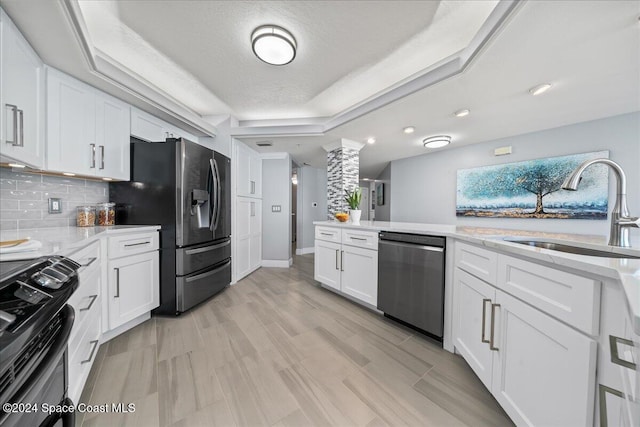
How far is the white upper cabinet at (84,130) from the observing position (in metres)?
1.60

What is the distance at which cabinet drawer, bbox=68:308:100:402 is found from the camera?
1.01m

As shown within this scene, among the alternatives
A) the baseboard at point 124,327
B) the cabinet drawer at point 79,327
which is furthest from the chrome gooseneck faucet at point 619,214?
the baseboard at point 124,327

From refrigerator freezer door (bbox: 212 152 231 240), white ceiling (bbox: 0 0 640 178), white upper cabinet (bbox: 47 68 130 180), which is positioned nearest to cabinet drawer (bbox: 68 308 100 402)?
white upper cabinet (bbox: 47 68 130 180)

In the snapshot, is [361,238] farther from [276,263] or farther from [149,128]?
[149,128]

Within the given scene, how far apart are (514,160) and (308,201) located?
414 cm

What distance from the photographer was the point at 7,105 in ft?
4.03

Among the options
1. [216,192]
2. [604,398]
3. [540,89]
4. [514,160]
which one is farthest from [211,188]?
[514,160]

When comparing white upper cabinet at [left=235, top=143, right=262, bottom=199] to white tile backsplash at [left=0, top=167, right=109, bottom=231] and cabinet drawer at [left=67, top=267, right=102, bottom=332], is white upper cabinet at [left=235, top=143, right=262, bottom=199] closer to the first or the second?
white tile backsplash at [left=0, top=167, right=109, bottom=231]

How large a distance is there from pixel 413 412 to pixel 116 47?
345 centimetres

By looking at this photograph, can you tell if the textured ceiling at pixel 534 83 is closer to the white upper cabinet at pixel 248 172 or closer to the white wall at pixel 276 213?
the white upper cabinet at pixel 248 172

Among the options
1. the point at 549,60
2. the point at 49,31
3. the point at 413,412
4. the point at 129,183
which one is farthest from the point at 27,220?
the point at 549,60

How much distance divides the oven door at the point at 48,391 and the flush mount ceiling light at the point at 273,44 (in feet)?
6.51

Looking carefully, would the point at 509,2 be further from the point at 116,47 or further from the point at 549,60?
the point at 116,47

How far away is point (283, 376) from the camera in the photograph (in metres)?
1.40
